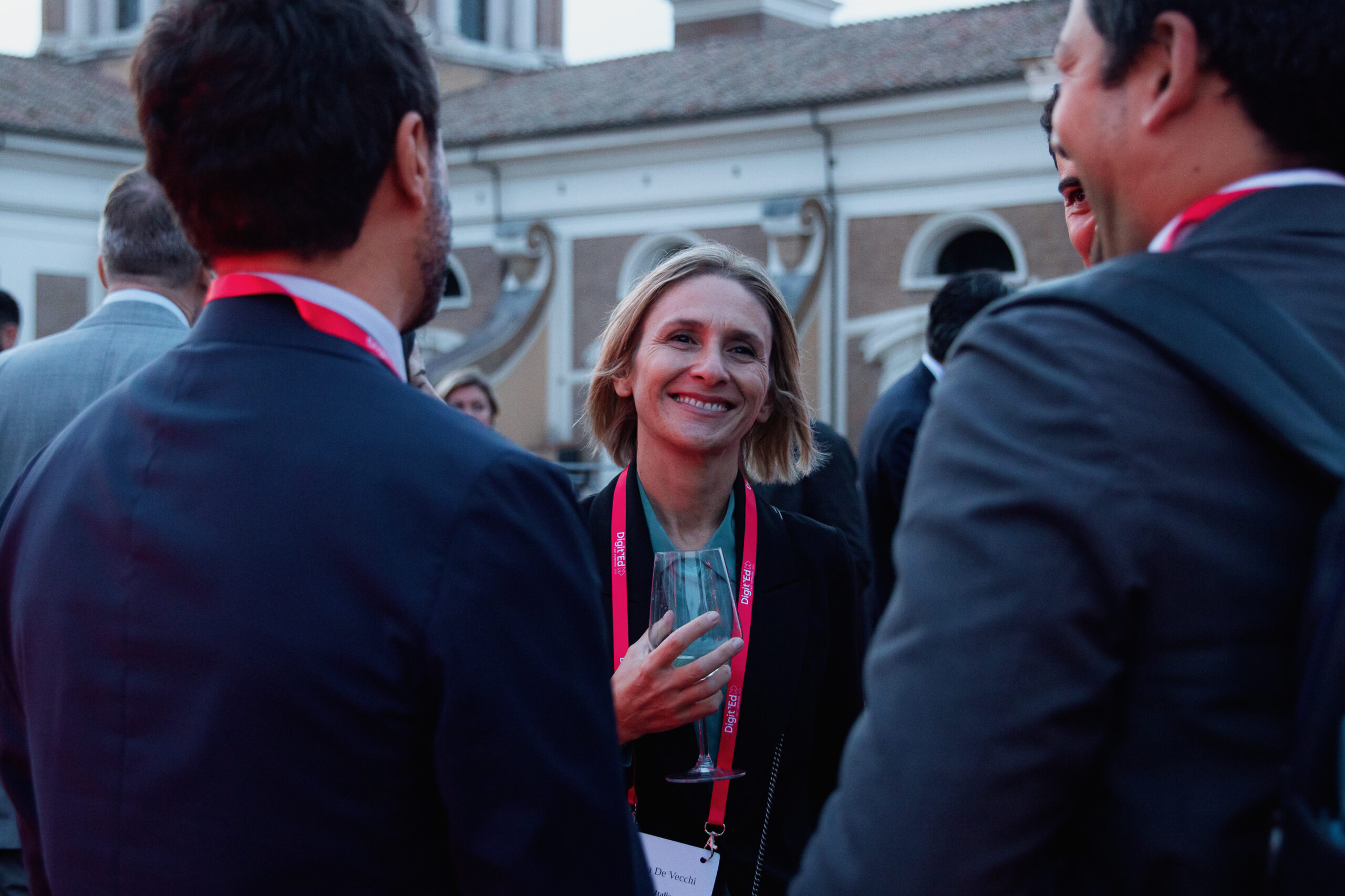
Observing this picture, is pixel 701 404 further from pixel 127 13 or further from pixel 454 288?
pixel 127 13

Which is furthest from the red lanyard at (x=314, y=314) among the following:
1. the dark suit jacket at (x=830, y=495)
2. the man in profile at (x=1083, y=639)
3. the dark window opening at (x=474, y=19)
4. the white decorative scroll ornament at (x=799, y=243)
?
the dark window opening at (x=474, y=19)

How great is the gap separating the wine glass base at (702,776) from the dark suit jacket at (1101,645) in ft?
4.20

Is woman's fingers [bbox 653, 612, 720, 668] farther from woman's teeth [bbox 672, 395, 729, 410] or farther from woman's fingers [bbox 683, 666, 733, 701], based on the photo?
woman's teeth [bbox 672, 395, 729, 410]

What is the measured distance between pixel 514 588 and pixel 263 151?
1.92 feet

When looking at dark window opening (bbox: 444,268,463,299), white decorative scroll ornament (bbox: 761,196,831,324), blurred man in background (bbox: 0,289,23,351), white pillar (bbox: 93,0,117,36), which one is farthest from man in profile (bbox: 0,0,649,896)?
white pillar (bbox: 93,0,117,36)

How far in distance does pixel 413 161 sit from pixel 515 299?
24.8 metres

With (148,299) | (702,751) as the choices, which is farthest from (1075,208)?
(148,299)

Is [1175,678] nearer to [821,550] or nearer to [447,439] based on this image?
[447,439]

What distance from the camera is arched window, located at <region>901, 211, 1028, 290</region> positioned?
68.6ft

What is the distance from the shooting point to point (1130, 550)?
4.00 ft

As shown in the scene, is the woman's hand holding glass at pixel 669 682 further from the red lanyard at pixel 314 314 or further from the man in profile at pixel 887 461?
the man in profile at pixel 887 461

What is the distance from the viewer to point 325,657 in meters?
1.47

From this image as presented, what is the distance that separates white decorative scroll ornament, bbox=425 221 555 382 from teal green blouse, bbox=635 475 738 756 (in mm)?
22351

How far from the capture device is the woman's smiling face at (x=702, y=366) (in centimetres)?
313
